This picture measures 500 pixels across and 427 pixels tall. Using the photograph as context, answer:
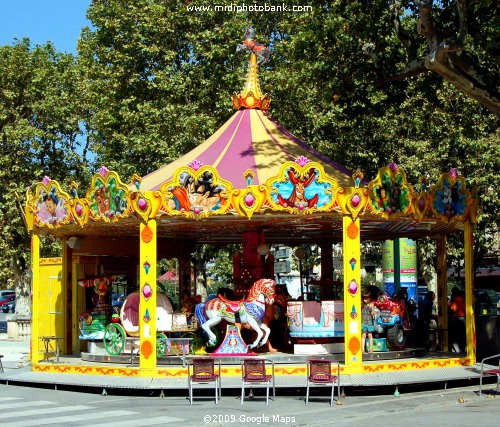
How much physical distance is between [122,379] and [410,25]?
551 inches

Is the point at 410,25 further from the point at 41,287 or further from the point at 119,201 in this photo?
the point at 41,287

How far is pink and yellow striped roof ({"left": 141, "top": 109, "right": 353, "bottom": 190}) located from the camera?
20.1m

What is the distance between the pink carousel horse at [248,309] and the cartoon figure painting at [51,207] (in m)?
4.11

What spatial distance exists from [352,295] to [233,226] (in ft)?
16.7

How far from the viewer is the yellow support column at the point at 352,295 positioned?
716 inches

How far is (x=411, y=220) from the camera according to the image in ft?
66.3

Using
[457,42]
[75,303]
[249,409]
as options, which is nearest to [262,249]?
[75,303]

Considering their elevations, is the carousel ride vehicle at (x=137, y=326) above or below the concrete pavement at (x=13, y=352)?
above

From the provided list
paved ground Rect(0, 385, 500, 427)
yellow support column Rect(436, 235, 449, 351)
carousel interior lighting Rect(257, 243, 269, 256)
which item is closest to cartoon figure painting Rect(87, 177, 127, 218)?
paved ground Rect(0, 385, 500, 427)

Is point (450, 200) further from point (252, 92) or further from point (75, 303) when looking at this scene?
point (75, 303)

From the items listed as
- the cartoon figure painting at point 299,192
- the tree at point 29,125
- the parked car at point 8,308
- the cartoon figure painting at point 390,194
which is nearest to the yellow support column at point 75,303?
the cartoon figure painting at point 299,192

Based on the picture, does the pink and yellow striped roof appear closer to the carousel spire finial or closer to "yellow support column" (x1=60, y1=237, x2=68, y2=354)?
the carousel spire finial

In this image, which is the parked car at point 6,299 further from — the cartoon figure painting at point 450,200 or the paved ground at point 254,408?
the cartoon figure painting at point 450,200

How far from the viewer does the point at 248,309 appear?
774 inches
